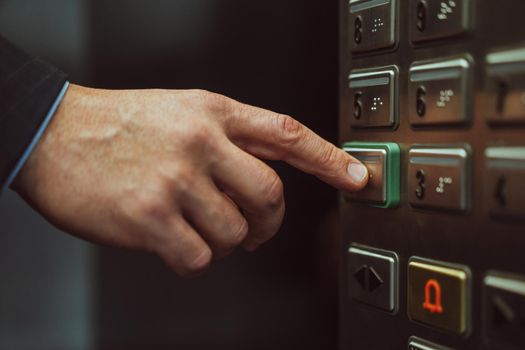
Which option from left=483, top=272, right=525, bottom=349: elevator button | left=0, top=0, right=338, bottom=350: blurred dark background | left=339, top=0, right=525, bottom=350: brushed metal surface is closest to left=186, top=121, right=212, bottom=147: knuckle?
left=339, top=0, right=525, bottom=350: brushed metal surface

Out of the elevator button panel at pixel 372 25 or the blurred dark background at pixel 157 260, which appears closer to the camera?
the elevator button panel at pixel 372 25

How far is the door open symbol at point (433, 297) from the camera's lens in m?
0.43

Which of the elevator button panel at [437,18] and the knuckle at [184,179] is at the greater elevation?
the elevator button panel at [437,18]

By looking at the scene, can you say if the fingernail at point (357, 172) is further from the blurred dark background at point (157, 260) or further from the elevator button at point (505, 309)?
Result: the blurred dark background at point (157, 260)

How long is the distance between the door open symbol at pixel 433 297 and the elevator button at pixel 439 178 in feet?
0.17

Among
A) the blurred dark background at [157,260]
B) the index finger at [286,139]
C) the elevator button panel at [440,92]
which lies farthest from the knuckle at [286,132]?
the blurred dark background at [157,260]

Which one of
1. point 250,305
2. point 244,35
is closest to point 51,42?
point 244,35

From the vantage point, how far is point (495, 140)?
380 millimetres

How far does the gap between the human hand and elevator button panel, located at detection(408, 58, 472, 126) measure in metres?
0.07

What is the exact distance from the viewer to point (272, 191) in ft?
1.65

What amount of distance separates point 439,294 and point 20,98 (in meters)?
0.33

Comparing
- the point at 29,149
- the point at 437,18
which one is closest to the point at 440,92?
the point at 437,18

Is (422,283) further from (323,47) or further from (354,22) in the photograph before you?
(323,47)

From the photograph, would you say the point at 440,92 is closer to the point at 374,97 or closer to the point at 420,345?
the point at 374,97
